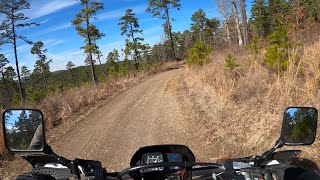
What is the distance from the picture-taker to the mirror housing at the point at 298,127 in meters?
2.43

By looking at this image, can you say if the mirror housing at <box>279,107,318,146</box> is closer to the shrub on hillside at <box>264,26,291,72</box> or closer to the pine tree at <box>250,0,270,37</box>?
the shrub on hillside at <box>264,26,291,72</box>

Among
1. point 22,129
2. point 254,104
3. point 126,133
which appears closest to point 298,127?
point 22,129

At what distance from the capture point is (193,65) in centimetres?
1588

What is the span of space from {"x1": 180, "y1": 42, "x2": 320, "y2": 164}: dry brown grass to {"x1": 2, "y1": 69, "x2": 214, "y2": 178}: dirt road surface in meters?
0.42

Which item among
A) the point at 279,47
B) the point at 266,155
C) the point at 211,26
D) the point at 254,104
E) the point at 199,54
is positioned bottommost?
the point at 254,104

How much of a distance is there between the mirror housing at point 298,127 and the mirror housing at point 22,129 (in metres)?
1.80

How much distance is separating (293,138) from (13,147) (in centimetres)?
219

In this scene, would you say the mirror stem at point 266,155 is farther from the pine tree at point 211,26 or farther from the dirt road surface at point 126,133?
the pine tree at point 211,26

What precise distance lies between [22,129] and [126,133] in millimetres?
5606

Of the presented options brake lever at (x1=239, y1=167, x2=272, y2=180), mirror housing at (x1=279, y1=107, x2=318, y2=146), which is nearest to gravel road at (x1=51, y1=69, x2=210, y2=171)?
mirror housing at (x1=279, y1=107, x2=318, y2=146)

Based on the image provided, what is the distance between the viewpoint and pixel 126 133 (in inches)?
331

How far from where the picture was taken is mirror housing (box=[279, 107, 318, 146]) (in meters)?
2.43

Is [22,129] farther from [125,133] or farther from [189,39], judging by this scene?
[189,39]

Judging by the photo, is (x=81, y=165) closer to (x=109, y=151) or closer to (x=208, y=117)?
(x=109, y=151)
